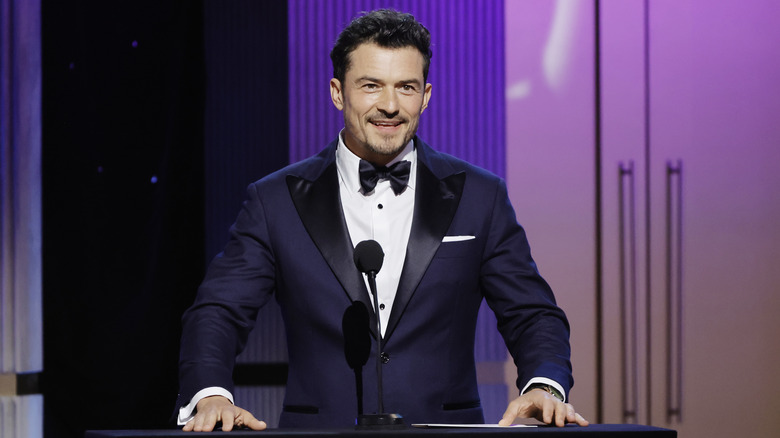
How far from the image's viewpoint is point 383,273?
204 centimetres

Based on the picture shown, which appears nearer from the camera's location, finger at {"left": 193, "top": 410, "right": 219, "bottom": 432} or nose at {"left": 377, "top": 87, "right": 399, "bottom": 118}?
finger at {"left": 193, "top": 410, "right": 219, "bottom": 432}

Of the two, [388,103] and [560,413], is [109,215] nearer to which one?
[388,103]

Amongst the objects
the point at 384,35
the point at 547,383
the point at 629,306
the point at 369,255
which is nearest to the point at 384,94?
the point at 384,35

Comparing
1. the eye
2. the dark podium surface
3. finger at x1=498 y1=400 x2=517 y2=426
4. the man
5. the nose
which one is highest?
Result: the eye

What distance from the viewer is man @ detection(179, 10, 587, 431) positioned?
1967 mm

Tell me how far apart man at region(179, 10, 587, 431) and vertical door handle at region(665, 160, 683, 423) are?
4.06 ft

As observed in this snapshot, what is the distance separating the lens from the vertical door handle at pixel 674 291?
3156mm

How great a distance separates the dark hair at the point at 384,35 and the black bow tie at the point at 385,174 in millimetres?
207

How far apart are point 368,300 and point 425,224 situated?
0.21m

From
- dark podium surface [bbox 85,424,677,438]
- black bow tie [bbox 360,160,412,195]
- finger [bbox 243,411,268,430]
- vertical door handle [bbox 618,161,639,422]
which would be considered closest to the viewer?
dark podium surface [bbox 85,424,677,438]

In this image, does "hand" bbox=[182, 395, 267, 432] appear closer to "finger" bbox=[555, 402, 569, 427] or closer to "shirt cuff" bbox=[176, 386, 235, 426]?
"shirt cuff" bbox=[176, 386, 235, 426]

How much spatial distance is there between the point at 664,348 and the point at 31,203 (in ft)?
6.91

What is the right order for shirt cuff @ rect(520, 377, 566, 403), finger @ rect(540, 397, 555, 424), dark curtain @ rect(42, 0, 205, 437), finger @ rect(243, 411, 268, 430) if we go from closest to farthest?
finger @ rect(243, 411, 268, 430) < finger @ rect(540, 397, 555, 424) < shirt cuff @ rect(520, 377, 566, 403) < dark curtain @ rect(42, 0, 205, 437)

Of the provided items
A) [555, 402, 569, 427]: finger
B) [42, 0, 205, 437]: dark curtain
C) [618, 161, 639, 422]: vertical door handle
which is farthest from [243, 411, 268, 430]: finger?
[618, 161, 639, 422]: vertical door handle
